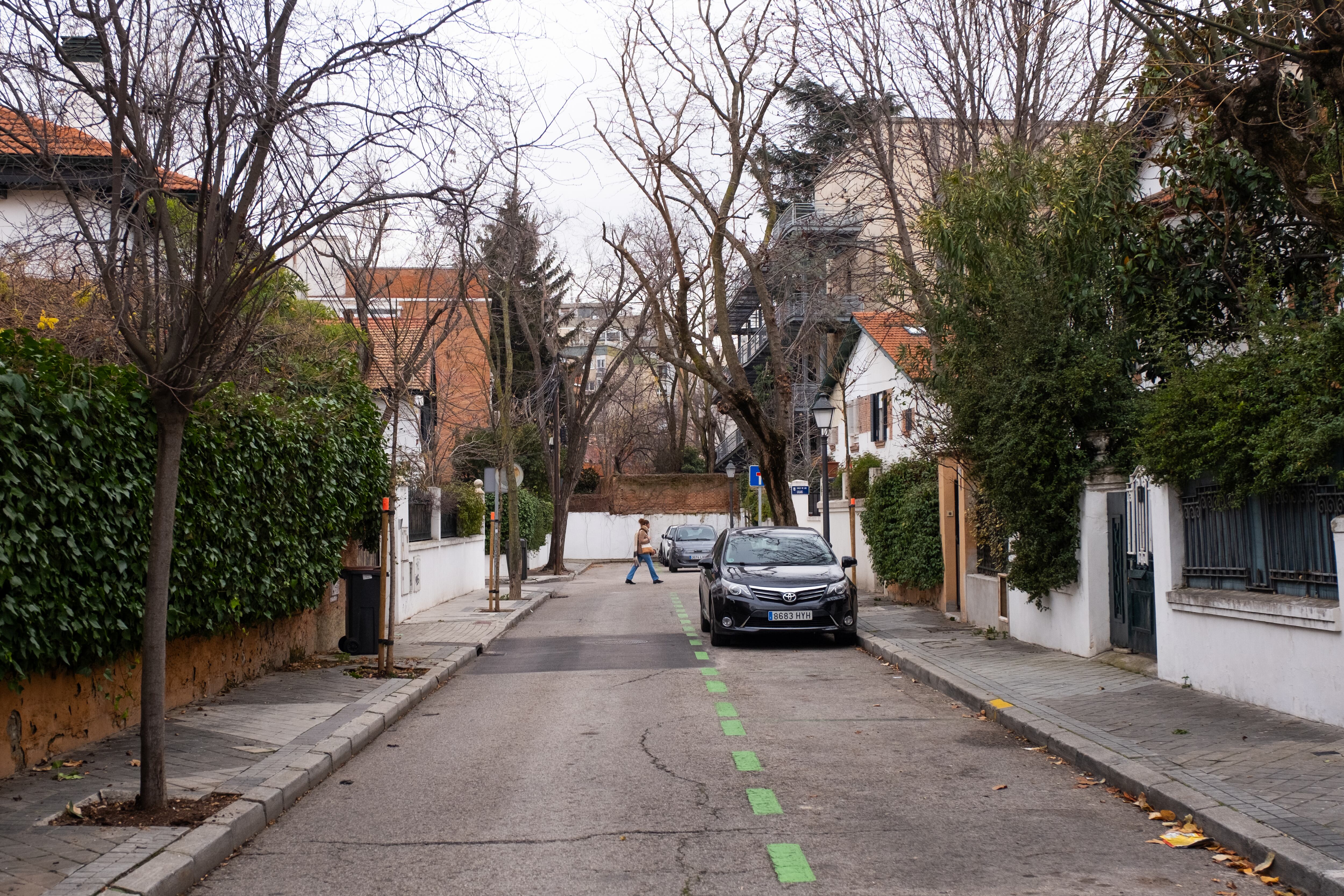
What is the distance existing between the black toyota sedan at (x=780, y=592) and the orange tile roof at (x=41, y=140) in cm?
1080

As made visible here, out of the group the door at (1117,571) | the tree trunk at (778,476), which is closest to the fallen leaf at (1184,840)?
the door at (1117,571)

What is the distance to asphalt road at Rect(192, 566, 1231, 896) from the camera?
227 inches

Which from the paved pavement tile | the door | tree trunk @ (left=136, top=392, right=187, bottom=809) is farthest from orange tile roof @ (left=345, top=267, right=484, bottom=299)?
tree trunk @ (left=136, top=392, right=187, bottom=809)

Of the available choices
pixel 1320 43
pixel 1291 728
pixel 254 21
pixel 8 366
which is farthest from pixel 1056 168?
pixel 8 366

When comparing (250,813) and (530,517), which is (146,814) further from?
(530,517)

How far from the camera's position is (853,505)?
27625 millimetres

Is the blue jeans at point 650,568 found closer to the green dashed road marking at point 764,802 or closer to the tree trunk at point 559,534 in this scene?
the tree trunk at point 559,534

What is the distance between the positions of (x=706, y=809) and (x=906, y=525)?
50.4ft

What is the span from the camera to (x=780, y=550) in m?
18.2

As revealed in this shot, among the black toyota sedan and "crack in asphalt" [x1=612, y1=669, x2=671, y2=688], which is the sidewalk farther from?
the black toyota sedan

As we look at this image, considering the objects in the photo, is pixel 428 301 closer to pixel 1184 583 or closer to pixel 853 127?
pixel 853 127

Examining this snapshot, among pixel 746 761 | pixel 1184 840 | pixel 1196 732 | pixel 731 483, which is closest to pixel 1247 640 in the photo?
pixel 1196 732

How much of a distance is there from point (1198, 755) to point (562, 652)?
34.4 ft

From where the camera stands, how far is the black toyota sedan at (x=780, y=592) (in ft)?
54.6
